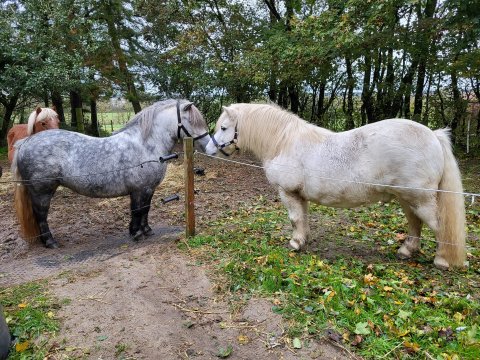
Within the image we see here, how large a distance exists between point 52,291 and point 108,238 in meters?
1.83

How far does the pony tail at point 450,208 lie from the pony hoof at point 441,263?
0.13 metres

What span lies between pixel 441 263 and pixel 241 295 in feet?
6.51

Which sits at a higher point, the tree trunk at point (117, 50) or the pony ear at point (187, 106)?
the tree trunk at point (117, 50)

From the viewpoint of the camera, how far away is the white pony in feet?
10.1

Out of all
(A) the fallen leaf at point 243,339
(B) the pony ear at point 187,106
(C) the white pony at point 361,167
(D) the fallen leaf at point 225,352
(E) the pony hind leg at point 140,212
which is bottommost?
(D) the fallen leaf at point 225,352

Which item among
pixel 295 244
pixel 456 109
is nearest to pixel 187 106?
pixel 295 244

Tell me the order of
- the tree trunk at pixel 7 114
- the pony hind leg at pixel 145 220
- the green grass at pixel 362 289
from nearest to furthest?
the green grass at pixel 362 289
the pony hind leg at pixel 145 220
the tree trunk at pixel 7 114

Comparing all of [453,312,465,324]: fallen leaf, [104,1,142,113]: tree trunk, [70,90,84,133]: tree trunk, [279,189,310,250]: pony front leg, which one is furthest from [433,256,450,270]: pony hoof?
[70,90,84,133]: tree trunk

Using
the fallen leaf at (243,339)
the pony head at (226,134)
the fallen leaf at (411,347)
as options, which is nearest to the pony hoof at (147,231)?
the pony head at (226,134)

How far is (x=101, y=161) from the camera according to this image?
13.7 feet

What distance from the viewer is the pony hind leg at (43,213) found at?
4129mm

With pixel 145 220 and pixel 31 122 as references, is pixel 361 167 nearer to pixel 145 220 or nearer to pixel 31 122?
pixel 145 220

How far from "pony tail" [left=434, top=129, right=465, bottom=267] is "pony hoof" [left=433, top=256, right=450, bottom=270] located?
0.13 metres

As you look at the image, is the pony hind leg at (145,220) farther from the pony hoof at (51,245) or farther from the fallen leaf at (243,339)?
the fallen leaf at (243,339)
